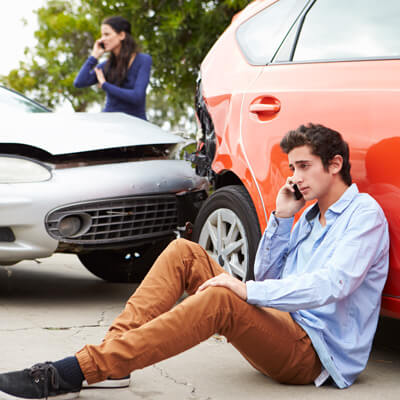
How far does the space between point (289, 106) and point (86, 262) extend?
9.07ft

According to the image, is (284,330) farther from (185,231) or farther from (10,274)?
(10,274)

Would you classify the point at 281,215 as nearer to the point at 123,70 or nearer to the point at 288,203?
the point at 288,203

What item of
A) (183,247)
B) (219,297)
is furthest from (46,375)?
(183,247)

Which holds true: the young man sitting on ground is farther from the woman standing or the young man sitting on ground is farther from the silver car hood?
the woman standing

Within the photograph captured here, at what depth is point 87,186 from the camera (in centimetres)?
438

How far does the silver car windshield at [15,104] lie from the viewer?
17.1ft

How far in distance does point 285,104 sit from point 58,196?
1.56 meters

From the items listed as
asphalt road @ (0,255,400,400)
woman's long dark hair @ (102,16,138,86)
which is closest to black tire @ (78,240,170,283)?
asphalt road @ (0,255,400,400)

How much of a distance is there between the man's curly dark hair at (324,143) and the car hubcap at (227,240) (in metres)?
0.94

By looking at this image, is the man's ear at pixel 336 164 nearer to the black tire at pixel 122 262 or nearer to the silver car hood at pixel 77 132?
the silver car hood at pixel 77 132

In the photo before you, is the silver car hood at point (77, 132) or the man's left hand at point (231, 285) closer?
the man's left hand at point (231, 285)

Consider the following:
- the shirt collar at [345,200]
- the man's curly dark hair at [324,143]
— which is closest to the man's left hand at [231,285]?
the shirt collar at [345,200]

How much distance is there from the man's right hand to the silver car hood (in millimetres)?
1705

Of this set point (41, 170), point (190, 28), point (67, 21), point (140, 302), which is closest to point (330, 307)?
point (140, 302)
